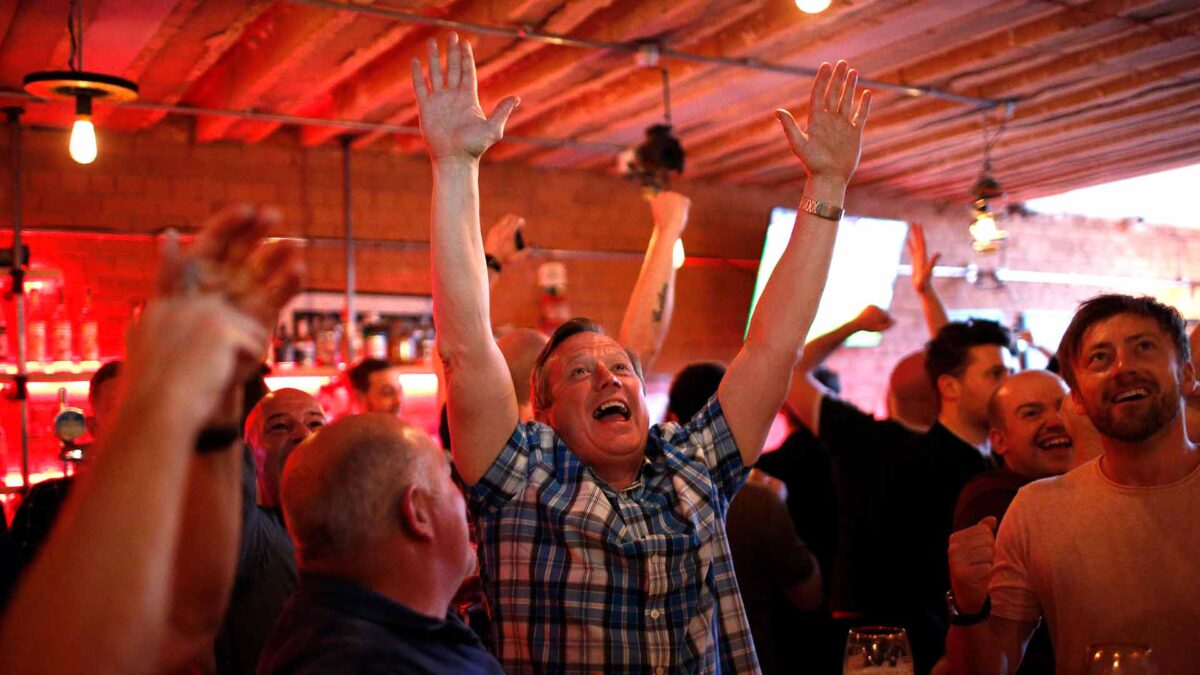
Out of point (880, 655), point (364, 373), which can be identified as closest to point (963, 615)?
point (880, 655)

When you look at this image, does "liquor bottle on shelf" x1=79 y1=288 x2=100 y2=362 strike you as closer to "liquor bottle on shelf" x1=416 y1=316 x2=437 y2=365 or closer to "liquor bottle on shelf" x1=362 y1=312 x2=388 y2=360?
"liquor bottle on shelf" x1=362 y1=312 x2=388 y2=360

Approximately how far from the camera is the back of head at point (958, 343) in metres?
3.48

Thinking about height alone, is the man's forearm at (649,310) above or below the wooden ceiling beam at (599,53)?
below

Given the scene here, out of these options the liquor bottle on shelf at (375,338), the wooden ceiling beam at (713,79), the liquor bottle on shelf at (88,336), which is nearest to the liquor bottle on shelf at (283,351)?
the liquor bottle on shelf at (375,338)

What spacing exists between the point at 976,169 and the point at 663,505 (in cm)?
676

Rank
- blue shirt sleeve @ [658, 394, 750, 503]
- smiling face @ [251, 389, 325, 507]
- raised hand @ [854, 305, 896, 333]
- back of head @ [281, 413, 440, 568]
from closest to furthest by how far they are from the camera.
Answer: back of head @ [281, 413, 440, 568] → blue shirt sleeve @ [658, 394, 750, 503] → smiling face @ [251, 389, 325, 507] → raised hand @ [854, 305, 896, 333]

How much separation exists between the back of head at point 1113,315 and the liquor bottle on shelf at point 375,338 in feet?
14.8

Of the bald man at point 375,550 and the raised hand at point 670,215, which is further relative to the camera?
the raised hand at point 670,215

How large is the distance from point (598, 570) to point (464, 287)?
0.53 metres

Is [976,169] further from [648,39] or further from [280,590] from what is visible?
[280,590]

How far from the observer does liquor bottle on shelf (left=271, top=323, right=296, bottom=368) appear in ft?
20.0

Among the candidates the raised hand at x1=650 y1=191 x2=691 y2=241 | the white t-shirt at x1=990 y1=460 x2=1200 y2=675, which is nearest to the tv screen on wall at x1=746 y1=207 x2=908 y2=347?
the raised hand at x1=650 y1=191 x2=691 y2=241

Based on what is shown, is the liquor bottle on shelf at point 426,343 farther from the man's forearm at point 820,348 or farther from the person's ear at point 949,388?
the person's ear at point 949,388

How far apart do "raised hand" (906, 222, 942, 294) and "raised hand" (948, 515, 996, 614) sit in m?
2.88
